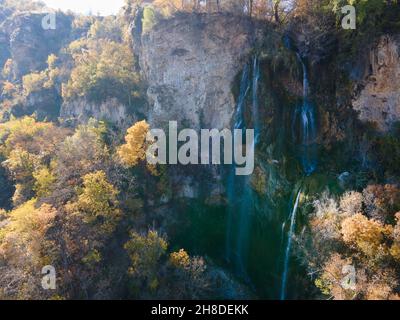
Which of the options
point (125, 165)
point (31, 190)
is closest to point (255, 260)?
point (125, 165)

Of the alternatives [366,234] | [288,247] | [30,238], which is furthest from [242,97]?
[30,238]

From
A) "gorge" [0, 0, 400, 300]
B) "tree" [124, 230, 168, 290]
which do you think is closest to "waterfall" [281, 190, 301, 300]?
"gorge" [0, 0, 400, 300]

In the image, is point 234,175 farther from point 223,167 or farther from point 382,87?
point 382,87

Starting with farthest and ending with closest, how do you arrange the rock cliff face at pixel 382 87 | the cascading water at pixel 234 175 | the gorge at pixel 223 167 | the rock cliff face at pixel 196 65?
the rock cliff face at pixel 196 65
the cascading water at pixel 234 175
the rock cliff face at pixel 382 87
the gorge at pixel 223 167

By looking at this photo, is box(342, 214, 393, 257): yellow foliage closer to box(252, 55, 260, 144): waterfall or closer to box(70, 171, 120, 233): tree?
box(252, 55, 260, 144): waterfall

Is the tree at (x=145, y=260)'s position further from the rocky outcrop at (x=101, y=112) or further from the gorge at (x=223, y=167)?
the rocky outcrop at (x=101, y=112)

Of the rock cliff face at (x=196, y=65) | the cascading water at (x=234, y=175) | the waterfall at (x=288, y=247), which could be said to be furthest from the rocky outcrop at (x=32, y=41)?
the waterfall at (x=288, y=247)
